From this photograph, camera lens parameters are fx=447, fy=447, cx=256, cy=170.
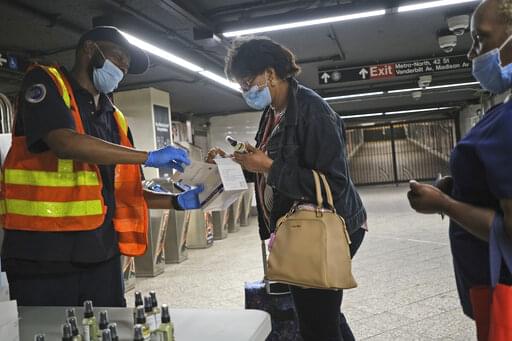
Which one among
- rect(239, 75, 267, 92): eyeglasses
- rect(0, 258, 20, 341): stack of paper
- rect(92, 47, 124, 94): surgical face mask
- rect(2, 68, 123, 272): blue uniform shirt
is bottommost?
rect(0, 258, 20, 341): stack of paper

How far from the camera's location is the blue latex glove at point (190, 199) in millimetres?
1807

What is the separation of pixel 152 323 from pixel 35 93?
896 mm

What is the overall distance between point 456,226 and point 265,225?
2.55 feet

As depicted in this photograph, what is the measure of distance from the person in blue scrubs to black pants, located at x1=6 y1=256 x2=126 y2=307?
42.3 inches

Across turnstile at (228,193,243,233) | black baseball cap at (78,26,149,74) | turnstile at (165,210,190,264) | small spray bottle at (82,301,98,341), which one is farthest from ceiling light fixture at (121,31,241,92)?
turnstile at (228,193,243,233)

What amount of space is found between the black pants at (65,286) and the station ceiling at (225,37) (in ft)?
9.33

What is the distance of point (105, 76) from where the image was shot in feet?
5.65

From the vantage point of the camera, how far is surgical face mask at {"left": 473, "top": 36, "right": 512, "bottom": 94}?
1.21m

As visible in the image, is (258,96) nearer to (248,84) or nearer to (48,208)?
(248,84)

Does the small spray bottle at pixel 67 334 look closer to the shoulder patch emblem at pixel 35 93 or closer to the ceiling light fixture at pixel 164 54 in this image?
the shoulder patch emblem at pixel 35 93

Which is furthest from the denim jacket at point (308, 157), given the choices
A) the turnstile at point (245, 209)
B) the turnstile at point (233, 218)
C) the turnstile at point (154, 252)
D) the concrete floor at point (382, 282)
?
the turnstile at point (245, 209)

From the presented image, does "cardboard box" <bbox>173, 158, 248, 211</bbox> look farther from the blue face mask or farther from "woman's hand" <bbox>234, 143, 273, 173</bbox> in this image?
the blue face mask

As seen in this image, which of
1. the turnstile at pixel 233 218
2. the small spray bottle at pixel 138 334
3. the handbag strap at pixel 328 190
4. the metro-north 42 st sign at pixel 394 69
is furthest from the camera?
the turnstile at pixel 233 218

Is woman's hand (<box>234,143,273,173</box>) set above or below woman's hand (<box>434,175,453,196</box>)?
above
